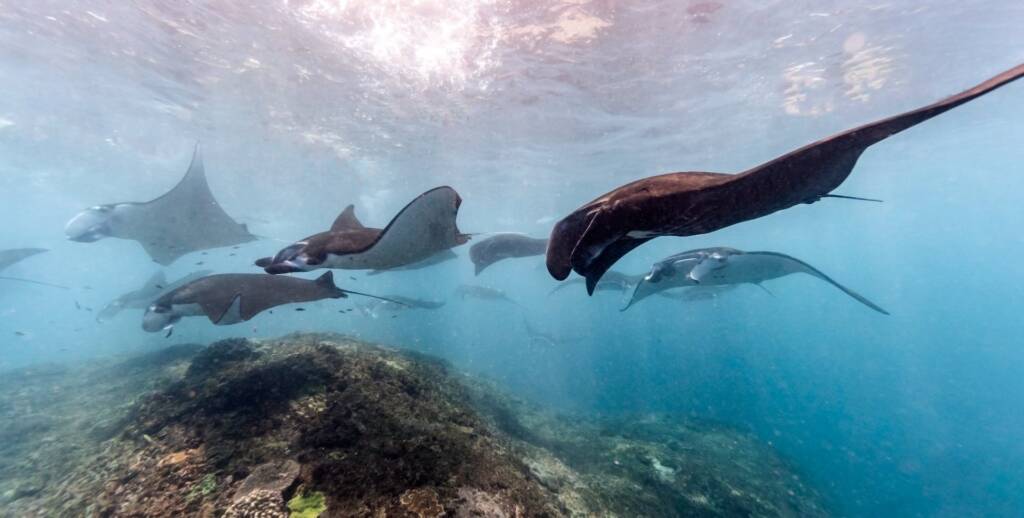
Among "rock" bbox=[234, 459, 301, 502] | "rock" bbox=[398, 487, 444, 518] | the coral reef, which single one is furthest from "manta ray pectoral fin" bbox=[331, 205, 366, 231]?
"rock" bbox=[398, 487, 444, 518]

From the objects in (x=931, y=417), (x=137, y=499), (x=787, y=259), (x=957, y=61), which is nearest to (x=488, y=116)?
(x=787, y=259)

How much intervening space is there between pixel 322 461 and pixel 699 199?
10.9 ft

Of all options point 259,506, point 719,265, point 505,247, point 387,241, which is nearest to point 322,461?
point 259,506

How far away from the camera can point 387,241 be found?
3.79 metres

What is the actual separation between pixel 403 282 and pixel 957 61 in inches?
3567

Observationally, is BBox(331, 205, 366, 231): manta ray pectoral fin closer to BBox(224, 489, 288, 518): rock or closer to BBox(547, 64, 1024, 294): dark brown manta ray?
BBox(224, 489, 288, 518): rock

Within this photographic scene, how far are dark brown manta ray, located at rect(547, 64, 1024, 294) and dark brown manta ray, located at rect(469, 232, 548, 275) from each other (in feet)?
23.1

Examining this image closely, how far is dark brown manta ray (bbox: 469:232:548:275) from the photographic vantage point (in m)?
9.91

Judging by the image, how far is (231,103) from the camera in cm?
1680

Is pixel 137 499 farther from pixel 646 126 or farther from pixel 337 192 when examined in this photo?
pixel 337 192

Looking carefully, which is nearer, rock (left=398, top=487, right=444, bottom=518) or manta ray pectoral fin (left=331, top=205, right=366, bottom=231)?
rock (left=398, top=487, right=444, bottom=518)

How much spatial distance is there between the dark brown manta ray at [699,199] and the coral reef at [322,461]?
2.02 meters

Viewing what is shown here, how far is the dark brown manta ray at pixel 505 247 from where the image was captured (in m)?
9.91

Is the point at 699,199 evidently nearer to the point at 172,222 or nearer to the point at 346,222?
the point at 346,222
